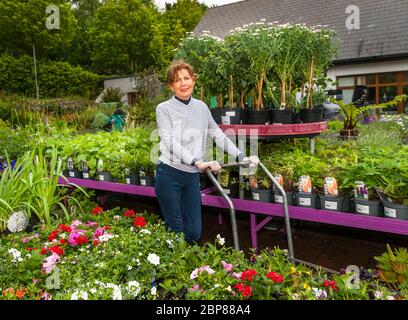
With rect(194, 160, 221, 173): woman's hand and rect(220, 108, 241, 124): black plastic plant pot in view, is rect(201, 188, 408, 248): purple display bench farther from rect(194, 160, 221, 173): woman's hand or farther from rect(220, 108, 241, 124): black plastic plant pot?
rect(194, 160, 221, 173): woman's hand

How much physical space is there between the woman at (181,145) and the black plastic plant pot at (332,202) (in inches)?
29.0

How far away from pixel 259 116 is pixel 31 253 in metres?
2.26

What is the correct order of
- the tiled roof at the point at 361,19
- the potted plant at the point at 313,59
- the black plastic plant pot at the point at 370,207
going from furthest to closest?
the tiled roof at the point at 361,19 → the potted plant at the point at 313,59 → the black plastic plant pot at the point at 370,207

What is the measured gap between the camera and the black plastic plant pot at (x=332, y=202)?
9.16ft

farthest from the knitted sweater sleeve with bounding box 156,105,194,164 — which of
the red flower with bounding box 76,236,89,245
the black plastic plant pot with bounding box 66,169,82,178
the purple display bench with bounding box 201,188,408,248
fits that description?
the black plastic plant pot with bounding box 66,169,82,178

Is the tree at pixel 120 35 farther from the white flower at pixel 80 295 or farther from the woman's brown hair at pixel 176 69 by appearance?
the white flower at pixel 80 295

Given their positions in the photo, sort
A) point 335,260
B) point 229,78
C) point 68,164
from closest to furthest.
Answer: point 335,260 → point 229,78 → point 68,164

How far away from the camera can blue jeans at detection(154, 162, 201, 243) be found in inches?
104

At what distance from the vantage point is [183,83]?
8.39 feet

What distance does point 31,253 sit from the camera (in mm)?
2029

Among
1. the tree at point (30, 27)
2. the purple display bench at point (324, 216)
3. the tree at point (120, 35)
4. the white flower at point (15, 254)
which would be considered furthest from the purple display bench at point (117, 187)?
the tree at point (120, 35)

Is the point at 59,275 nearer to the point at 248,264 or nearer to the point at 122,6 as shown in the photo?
the point at 248,264

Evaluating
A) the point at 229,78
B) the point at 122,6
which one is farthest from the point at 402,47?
the point at 122,6

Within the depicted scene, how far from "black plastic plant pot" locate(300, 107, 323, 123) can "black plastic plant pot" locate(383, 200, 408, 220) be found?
1284 mm
